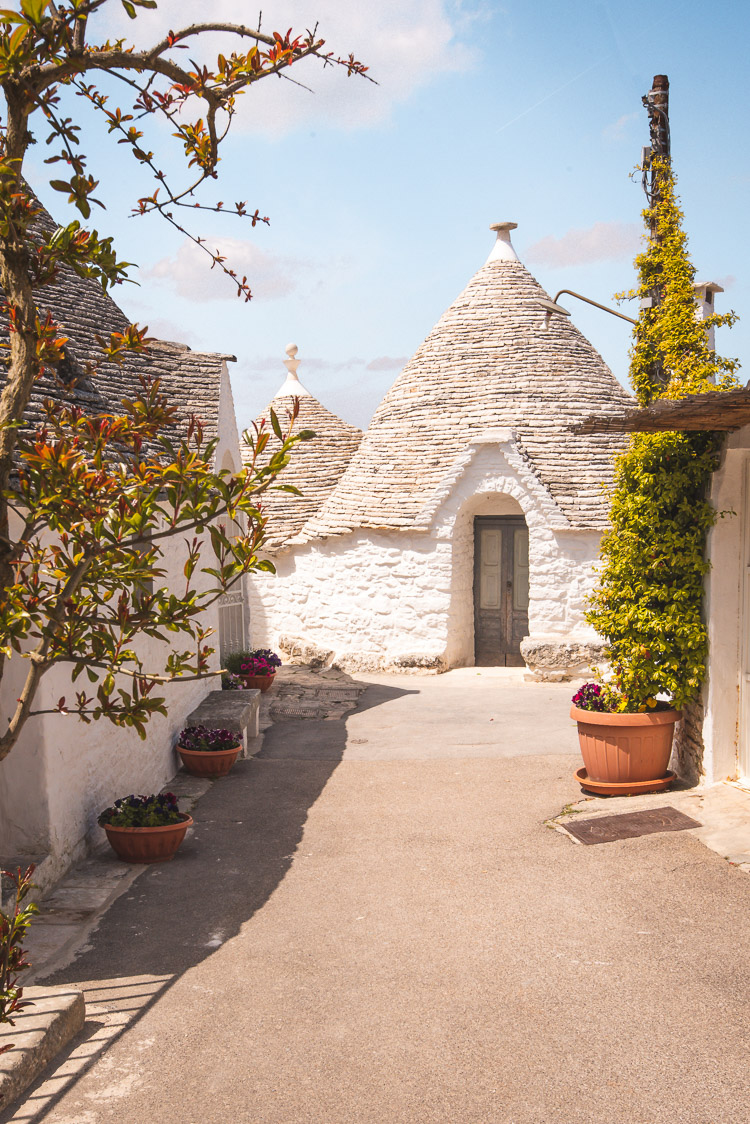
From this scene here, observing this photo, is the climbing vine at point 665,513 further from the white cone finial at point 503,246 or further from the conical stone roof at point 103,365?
the white cone finial at point 503,246

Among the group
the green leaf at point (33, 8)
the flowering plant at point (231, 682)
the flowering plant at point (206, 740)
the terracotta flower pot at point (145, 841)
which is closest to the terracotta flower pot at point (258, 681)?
the flowering plant at point (231, 682)

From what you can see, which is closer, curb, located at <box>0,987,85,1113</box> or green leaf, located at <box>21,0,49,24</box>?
green leaf, located at <box>21,0,49,24</box>

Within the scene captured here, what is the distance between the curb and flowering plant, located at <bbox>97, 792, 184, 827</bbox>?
6.48 feet

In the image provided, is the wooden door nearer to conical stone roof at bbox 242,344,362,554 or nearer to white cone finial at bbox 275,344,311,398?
conical stone roof at bbox 242,344,362,554

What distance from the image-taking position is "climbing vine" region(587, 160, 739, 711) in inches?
282

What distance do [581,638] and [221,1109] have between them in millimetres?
11328

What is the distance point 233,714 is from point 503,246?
11436 mm

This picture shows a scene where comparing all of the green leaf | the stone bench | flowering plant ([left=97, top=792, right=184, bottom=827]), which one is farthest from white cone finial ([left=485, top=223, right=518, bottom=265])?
the green leaf

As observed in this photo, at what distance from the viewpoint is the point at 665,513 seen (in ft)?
24.2

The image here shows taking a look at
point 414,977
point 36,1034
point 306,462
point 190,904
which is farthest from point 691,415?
point 306,462

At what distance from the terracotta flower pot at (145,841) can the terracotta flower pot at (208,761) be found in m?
2.12

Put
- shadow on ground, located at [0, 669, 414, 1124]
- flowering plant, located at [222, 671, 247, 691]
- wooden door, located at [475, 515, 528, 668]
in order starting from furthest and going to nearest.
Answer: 1. wooden door, located at [475, 515, 528, 668]
2. flowering plant, located at [222, 671, 247, 691]
3. shadow on ground, located at [0, 669, 414, 1124]

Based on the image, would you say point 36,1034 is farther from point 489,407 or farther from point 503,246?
point 503,246

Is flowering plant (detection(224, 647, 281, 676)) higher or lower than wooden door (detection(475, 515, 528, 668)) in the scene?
lower
